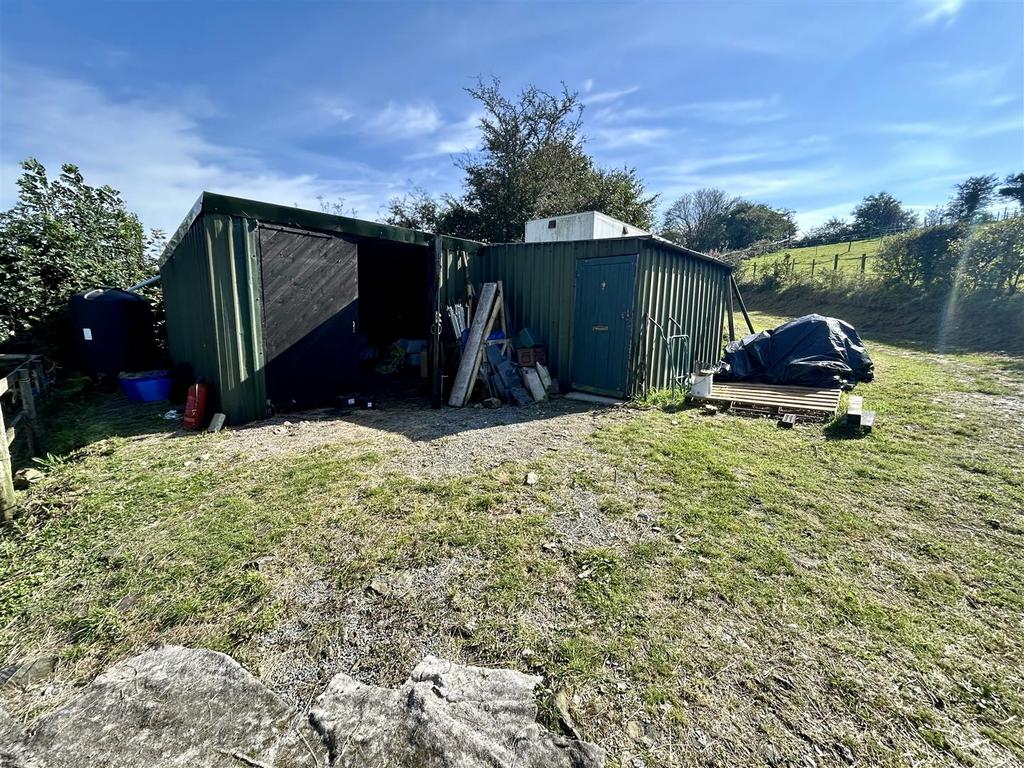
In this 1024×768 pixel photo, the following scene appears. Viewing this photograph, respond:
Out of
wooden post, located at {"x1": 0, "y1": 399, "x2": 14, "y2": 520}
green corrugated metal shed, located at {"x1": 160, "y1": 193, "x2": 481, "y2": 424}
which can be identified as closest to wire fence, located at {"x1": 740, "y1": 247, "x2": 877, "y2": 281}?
green corrugated metal shed, located at {"x1": 160, "y1": 193, "x2": 481, "y2": 424}

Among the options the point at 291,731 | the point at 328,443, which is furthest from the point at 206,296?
the point at 291,731

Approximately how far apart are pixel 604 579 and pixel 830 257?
2290cm

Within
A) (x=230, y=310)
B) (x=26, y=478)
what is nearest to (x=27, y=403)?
(x=26, y=478)

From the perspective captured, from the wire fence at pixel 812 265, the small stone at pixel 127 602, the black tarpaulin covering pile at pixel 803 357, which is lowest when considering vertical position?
the small stone at pixel 127 602

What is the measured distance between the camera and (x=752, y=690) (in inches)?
65.7

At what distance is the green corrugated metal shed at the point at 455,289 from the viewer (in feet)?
15.8

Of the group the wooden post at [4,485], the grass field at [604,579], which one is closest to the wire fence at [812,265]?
the grass field at [604,579]

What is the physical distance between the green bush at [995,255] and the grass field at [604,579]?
11.4m

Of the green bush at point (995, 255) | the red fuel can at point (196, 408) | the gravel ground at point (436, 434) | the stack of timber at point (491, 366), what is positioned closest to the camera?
the gravel ground at point (436, 434)

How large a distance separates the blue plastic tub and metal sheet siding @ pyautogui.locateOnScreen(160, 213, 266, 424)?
124cm

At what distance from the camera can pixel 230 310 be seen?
15.8 feet

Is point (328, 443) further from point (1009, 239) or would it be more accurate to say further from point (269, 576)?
point (1009, 239)

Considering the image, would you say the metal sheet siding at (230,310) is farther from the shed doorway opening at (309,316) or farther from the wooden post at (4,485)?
the wooden post at (4,485)

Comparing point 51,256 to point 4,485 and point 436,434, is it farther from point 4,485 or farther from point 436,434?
point 436,434
